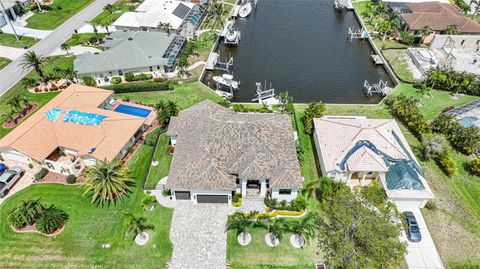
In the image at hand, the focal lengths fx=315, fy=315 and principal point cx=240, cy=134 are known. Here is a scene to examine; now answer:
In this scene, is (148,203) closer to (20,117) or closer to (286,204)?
(286,204)

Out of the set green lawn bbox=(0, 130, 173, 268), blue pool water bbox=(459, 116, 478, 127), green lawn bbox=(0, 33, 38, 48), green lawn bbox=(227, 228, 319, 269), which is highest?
blue pool water bbox=(459, 116, 478, 127)

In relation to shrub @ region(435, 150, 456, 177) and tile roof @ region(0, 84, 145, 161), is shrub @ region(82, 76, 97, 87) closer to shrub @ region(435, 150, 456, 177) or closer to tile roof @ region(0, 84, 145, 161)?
tile roof @ region(0, 84, 145, 161)

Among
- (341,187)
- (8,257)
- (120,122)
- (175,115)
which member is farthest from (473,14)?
(8,257)

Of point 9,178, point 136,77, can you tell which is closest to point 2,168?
point 9,178

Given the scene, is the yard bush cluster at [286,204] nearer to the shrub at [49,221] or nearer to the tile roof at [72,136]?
the tile roof at [72,136]

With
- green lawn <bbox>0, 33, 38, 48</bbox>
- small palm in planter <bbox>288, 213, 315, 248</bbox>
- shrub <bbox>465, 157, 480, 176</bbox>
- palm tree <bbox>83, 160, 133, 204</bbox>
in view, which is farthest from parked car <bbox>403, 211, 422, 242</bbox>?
green lawn <bbox>0, 33, 38, 48</bbox>

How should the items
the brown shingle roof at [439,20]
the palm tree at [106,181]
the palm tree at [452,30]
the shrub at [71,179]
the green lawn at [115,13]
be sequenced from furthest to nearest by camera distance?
the green lawn at [115,13]
the brown shingle roof at [439,20]
the palm tree at [452,30]
the shrub at [71,179]
the palm tree at [106,181]

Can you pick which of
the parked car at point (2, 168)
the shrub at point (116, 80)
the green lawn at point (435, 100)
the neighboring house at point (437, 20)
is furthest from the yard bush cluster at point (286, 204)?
the neighboring house at point (437, 20)
